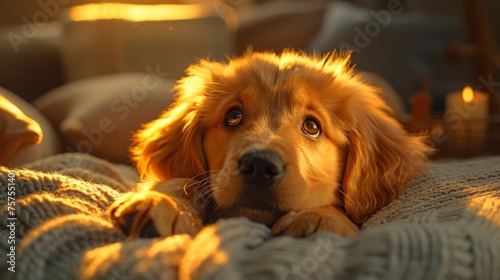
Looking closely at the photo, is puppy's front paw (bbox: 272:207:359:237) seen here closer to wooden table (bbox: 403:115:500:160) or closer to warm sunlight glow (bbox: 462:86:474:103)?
wooden table (bbox: 403:115:500:160)

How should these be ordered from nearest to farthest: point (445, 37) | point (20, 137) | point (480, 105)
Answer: point (20, 137) → point (480, 105) → point (445, 37)

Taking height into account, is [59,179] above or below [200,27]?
below

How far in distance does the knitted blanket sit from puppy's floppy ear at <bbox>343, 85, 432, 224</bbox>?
36 centimetres

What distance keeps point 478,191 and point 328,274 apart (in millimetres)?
674

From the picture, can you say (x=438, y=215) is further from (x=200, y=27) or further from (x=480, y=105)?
(x=200, y=27)

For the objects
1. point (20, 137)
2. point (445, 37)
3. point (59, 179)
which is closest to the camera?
point (59, 179)

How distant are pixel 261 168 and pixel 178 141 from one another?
0.51 meters

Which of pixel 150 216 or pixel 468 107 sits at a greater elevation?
pixel 468 107

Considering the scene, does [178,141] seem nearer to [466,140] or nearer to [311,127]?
[311,127]

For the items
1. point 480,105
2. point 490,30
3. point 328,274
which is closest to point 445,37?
point 490,30

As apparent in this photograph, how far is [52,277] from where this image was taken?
1.05 metres

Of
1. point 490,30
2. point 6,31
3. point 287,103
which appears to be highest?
point 490,30

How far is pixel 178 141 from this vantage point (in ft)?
5.92

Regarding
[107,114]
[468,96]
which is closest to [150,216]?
[107,114]
